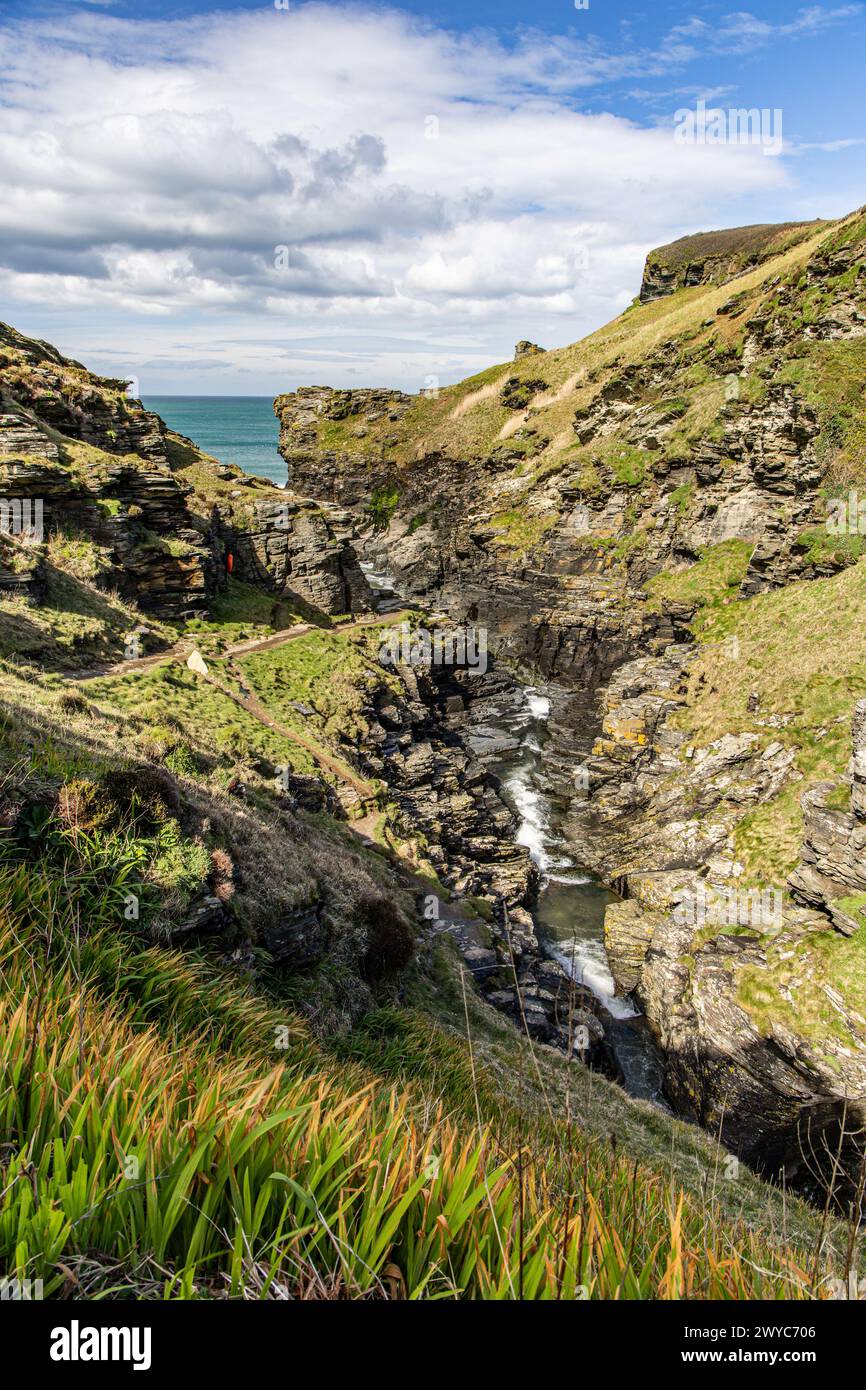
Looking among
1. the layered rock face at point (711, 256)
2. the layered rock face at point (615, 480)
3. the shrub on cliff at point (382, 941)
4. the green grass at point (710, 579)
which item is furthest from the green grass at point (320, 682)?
the layered rock face at point (711, 256)

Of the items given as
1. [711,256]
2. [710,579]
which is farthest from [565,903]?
[711,256]

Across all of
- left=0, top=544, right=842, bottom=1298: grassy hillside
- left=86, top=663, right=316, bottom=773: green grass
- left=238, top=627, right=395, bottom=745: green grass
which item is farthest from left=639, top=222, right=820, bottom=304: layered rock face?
left=0, top=544, right=842, bottom=1298: grassy hillside

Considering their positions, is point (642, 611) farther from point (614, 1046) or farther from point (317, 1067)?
point (317, 1067)

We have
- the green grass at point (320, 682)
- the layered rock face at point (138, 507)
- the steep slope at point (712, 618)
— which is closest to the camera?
the steep slope at point (712, 618)

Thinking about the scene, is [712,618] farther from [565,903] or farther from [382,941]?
[382,941]

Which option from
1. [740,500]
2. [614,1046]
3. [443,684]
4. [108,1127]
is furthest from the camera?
[443,684]

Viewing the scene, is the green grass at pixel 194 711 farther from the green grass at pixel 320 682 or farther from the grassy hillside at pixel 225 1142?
the grassy hillside at pixel 225 1142

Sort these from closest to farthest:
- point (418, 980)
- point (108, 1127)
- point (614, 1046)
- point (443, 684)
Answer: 1. point (108, 1127)
2. point (418, 980)
3. point (614, 1046)
4. point (443, 684)

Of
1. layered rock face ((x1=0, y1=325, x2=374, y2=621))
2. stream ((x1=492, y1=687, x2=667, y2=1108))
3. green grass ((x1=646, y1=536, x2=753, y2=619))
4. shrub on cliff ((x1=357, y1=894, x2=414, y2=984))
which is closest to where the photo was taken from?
shrub on cliff ((x1=357, y1=894, x2=414, y2=984))

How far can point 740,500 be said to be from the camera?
2181 inches

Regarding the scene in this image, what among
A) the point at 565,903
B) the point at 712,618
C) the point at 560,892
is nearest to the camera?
the point at 565,903

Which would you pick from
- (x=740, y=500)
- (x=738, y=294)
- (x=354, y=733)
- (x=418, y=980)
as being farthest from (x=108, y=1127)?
(x=738, y=294)

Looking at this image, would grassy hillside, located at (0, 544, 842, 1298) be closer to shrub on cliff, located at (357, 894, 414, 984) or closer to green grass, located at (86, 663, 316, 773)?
shrub on cliff, located at (357, 894, 414, 984)
